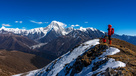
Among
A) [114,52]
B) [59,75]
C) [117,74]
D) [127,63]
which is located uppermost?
[114,52]

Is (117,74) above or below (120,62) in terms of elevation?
below

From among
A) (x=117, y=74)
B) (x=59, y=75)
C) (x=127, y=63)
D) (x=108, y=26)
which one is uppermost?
(x=108, y=26)

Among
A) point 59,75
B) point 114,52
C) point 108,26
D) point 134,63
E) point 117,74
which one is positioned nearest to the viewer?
point 117,74

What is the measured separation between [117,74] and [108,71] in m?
1.53

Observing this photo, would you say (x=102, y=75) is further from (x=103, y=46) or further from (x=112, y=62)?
(x=103, y=46)

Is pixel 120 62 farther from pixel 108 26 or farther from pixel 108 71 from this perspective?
pixel 108 26

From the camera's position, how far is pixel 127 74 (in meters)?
17.6

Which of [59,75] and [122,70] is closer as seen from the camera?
[122,70]

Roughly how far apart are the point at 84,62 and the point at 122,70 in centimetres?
1462

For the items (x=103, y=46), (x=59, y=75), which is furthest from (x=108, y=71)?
(x=59, y=75)

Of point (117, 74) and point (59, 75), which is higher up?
point (117, 74)

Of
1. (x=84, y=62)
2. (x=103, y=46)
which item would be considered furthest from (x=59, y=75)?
(x=103, y=46)

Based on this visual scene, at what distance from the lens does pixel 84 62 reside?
105 ft

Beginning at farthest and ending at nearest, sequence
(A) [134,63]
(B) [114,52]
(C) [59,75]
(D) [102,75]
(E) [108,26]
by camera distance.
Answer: (C) [59,75] < (E) [108,26] < (B) [114,52] < (A) [134,63] < (D) [102,75]
